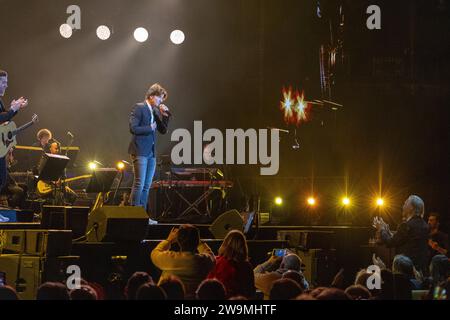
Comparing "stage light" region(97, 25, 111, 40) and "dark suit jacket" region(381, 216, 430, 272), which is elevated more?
"stage light" region(97, 25, 111, 40)

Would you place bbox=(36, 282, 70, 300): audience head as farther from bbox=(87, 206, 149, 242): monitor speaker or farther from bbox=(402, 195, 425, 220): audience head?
bbox=(402, 195, 425, 220): audience head

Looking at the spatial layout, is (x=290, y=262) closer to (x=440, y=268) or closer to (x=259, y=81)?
(x=440, y=268)

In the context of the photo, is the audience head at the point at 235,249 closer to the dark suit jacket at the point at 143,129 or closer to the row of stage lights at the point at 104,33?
the dark suit jacket at the point at 143,129

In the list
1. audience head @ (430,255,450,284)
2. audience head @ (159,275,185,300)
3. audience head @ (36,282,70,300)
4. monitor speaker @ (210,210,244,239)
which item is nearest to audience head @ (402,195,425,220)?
audience head @ (430,255,450,284)

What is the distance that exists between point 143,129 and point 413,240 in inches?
143

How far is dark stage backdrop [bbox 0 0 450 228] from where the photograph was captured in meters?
14.9

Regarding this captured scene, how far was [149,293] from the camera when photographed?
4.86 m

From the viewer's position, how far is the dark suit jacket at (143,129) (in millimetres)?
8865

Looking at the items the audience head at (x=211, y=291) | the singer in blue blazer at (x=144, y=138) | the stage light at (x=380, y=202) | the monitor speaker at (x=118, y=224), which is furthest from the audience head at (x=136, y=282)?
the stage light at (x=380, y=202)

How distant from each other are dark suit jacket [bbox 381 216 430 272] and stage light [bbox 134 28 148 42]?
8.26 metres

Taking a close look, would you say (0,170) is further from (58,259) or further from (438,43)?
(438,43)

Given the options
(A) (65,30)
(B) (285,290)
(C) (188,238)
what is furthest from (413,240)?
(A) (65,30)

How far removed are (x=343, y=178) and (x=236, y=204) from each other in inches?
110

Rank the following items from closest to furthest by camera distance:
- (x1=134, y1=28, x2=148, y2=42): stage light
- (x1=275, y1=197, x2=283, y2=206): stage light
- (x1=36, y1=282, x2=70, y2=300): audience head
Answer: (x1=36, y1=282, x2=70, y2=300): audience head < (x1=134, y1=28, x2=148, y2=42): stage light < (x1=275, y1=197, x2=283, y2=206): stage light
